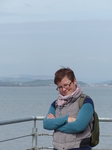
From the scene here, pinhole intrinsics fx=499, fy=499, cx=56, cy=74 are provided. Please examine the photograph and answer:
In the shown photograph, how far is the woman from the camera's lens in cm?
354

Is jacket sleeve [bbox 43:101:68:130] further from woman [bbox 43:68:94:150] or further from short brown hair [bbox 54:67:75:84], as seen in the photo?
short brown hair [bbox 54:67:75:84]

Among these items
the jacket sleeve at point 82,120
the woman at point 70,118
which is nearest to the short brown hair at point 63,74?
the woman at point 70,118

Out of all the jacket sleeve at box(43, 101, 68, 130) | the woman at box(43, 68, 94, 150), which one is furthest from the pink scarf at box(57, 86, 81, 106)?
the jacket sleeve at box(43, 101, 68, 130)

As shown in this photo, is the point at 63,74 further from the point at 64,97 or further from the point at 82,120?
the point at 82,120

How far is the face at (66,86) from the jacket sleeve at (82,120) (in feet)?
0.49

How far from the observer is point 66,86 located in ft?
11.8

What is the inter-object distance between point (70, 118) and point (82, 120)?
0.32 feet

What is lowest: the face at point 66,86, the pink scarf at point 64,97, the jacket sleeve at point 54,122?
the jacket sleeve at point 54,122

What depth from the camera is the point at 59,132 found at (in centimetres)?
361

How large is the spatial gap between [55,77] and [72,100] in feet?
0.68

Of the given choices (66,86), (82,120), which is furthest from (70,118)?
(66,86)

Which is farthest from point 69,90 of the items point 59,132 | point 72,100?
point 59,132

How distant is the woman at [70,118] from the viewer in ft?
11.6

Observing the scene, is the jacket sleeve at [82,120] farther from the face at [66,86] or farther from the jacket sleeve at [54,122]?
the face at [66,86]
